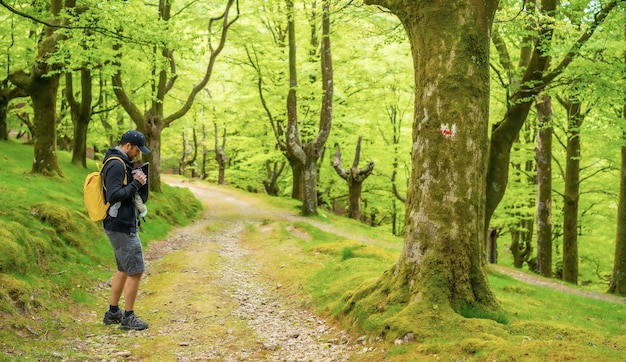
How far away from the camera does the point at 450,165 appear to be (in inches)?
220

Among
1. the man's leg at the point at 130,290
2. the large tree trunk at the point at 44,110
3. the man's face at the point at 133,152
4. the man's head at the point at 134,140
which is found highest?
the large tree trunk at the point at 44,110

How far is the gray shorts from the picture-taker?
6.26 meters

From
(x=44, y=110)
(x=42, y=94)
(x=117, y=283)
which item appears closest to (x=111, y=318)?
(x=117, y=283)

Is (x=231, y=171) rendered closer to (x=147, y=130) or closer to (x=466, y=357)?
(x=147, y=130)

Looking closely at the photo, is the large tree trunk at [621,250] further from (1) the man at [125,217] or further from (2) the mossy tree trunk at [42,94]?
(2) the mossy tree trunk at [42,94]

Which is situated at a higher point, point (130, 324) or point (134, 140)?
point (134, 140)

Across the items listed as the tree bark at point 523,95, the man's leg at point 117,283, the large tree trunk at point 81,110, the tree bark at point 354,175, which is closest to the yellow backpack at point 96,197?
the man's leg at point 117,283

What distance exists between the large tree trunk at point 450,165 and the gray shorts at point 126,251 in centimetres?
335

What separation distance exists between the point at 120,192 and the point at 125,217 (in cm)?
41

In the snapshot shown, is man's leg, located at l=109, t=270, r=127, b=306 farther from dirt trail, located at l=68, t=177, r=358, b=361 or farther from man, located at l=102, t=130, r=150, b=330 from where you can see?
dirt trail, located at l=68, t=177, r=358, b=361

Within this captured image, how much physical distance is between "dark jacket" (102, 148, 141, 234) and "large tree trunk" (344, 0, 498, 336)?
11.6 ft

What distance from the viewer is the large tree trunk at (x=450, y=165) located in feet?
18.3

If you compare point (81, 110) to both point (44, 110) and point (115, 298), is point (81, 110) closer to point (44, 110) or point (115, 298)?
point (44, 110)


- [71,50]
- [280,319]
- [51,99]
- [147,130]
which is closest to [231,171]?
[147,130]
